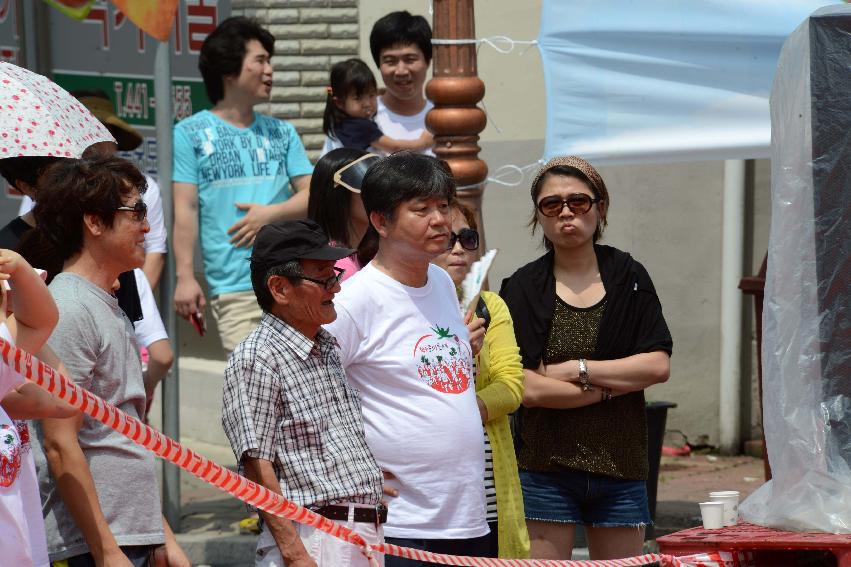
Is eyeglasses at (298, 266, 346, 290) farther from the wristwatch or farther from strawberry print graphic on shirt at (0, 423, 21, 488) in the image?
the wristwatch

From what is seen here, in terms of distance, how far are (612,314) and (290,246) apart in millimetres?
1524

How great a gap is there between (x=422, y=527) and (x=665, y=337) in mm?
1362

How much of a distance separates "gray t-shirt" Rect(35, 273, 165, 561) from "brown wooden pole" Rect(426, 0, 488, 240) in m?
2.22

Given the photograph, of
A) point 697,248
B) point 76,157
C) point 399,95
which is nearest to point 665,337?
point 76,157

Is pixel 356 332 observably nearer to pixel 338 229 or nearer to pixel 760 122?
pixel 338 229

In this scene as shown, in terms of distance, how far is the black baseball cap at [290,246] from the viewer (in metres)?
3.61

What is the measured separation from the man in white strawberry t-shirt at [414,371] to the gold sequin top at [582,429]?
720mm

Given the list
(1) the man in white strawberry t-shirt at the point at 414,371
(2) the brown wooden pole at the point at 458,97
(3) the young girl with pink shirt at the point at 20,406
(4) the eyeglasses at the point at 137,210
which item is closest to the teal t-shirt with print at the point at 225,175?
(2) the brown wooden pole at the point at 458,97

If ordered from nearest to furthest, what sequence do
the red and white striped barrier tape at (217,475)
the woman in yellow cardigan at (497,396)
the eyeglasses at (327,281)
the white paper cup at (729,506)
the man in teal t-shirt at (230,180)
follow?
the red and white striped barrier tape at (217,475) → the eyeglasses at (327,281) → the white paper cup at (729,506) → the woman in yellow cardigan at (497,396) → the man in teal t-shirt at (230,180)

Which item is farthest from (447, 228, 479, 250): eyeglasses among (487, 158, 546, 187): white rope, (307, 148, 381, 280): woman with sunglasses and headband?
(487, 158, 546, 187): white rope

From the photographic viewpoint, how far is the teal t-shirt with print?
655 centimetres

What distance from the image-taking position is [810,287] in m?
4.05

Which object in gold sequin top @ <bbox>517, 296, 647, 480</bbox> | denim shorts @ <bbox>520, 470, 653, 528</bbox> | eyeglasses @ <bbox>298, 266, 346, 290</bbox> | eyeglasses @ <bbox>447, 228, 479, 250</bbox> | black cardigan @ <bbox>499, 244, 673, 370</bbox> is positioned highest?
eyeglasses @ <bbox>298, 266, 346, 290</bbox>

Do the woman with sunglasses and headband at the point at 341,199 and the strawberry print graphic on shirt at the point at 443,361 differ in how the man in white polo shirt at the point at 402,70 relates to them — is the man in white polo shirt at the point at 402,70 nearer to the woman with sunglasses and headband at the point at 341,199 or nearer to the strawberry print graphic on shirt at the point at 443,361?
the woman with sunglasses and headband at the point at 341,199
